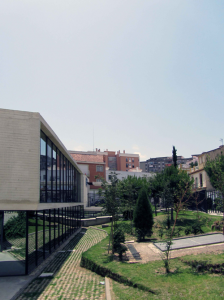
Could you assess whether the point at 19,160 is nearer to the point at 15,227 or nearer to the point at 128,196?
the point at 15,227

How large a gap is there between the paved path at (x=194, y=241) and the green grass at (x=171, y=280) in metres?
2.33

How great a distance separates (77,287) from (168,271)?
309 cm

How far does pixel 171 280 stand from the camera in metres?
7.64

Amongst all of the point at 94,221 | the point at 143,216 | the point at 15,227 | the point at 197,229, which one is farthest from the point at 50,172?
the point at 94,221

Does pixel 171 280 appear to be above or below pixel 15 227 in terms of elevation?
below

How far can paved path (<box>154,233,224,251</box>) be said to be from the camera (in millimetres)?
12220

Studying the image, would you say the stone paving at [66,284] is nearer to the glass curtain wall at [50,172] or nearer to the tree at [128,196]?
the glass curtain wall at [50,172]

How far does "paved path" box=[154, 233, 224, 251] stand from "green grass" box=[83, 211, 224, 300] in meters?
2.33

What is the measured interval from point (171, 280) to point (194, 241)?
19.7 ft

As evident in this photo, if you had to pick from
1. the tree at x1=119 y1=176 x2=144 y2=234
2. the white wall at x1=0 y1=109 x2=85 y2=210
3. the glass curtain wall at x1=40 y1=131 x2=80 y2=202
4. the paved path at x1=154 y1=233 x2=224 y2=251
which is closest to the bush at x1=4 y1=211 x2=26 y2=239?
the white wall at x1=0 y1=109 x2=85 y2=210

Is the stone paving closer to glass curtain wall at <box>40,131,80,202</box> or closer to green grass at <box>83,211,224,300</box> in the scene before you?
green grass at <box>83,211,224,300</box>

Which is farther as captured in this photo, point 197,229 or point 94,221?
point 94,221

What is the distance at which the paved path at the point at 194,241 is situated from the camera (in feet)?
40.1

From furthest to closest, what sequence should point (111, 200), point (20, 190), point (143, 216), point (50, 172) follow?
point (143, 216) < point (50, 172) < point (111, 200) < point (20, 190)
